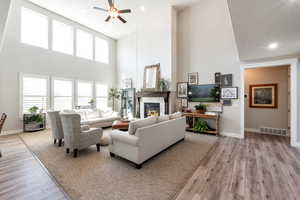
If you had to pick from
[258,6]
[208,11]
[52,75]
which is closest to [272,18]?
[258,6]

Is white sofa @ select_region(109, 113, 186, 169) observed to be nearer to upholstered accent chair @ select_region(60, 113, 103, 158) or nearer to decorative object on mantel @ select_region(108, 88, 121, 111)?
upholstered accent chair @ select_region(60, 113, 103, 158)

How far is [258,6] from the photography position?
1.98 m

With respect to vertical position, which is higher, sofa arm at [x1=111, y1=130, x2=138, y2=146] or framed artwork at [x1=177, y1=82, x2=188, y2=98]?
framed artwork at [x1=177, y1=82, x2=188, y2=98]

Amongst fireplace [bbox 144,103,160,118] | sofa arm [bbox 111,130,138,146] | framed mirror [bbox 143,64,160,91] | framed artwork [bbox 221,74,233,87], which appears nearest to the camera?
sofa arm [bbox 111,130,138,146]

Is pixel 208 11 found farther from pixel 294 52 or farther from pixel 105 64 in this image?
pixel 105 64

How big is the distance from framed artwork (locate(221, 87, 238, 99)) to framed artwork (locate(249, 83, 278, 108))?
144 cm

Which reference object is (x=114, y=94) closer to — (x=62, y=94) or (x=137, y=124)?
(x=62, y=94)

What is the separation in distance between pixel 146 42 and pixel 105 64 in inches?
121

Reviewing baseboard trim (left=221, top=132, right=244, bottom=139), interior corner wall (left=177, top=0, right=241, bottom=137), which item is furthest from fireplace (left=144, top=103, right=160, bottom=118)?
baseboard trim (left=221, top=132, right=244, bottom=139)

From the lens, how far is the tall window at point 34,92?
525cm

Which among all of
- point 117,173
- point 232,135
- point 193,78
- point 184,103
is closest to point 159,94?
point 184,103

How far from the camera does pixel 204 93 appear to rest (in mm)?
5441

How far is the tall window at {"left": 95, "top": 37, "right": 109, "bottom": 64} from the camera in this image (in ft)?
26.0

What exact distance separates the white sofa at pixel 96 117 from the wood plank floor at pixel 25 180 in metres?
2.11
